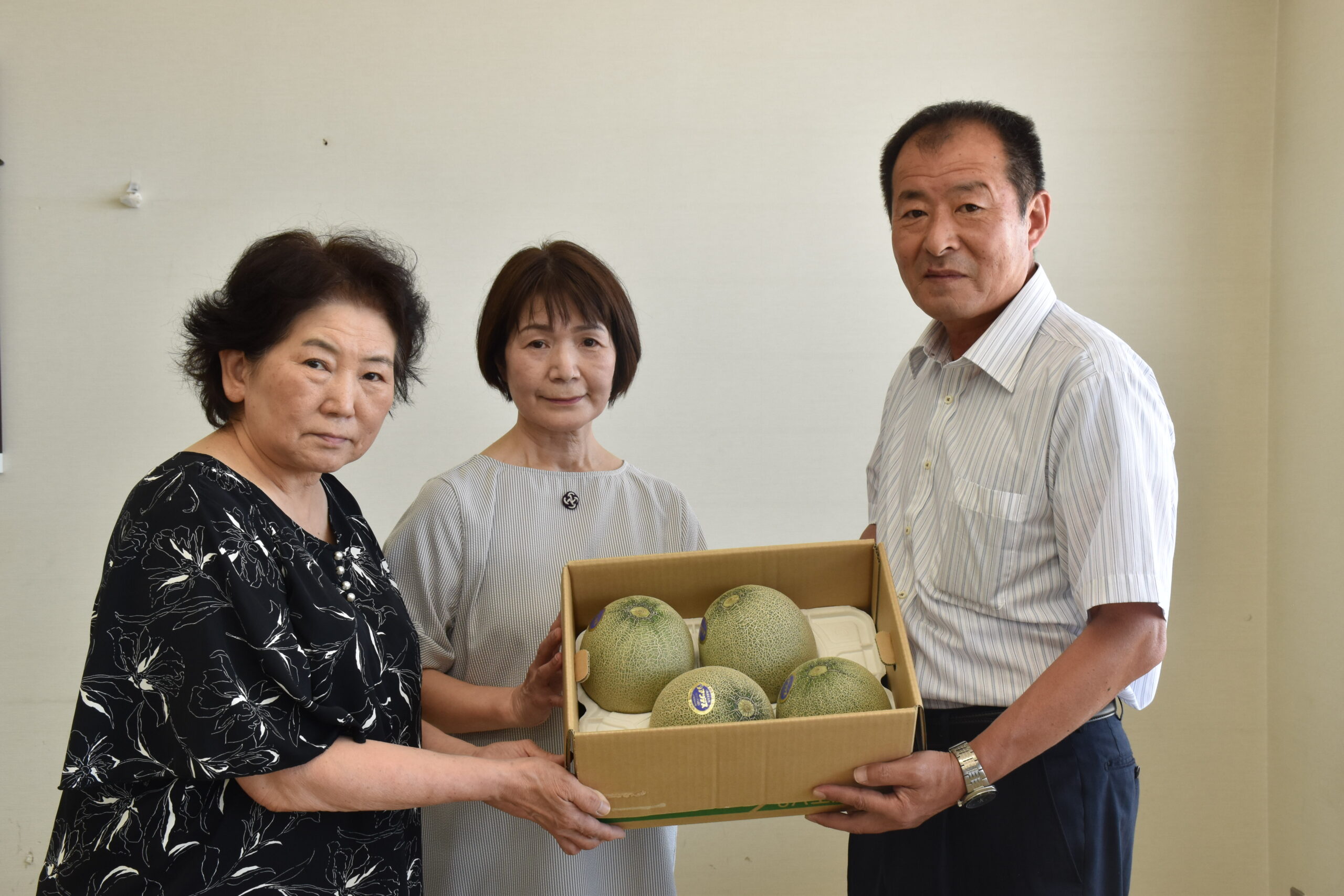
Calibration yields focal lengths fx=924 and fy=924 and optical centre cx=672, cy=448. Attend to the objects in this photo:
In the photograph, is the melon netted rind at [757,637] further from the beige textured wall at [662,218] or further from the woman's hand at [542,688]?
the beige textured wall at [662,218]

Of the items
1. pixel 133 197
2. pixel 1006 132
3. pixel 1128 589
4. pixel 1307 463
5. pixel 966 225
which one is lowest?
pixel 1128 589

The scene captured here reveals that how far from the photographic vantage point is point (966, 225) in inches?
61.7

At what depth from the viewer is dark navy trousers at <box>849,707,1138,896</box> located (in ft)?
4.78

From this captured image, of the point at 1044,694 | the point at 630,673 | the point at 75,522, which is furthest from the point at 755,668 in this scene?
the point at 75,522

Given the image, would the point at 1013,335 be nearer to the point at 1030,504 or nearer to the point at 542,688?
the point at 1030,504

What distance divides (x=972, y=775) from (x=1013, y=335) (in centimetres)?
70

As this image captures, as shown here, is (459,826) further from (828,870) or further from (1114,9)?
(1114,9)

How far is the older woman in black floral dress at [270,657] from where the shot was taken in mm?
A: 1131

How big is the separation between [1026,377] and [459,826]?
129 cm

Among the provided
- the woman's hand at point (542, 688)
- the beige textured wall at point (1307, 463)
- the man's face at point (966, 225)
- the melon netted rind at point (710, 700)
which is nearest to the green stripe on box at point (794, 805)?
the melon netted rind at point (710, 700)

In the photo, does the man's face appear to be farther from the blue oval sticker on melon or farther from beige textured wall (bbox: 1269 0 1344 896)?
beige textured wall (bbox: 1269 0 1344 896)

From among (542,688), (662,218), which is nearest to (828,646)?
(542,688)

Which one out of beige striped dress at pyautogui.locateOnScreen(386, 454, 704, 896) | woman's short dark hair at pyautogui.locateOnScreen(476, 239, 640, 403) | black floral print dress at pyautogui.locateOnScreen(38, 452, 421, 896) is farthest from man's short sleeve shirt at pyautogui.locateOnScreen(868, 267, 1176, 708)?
black floral print dress at pyautogui.locateOnScreen(38, 452, 421, 896)

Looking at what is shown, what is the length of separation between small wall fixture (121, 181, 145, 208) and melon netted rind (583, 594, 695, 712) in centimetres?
236
